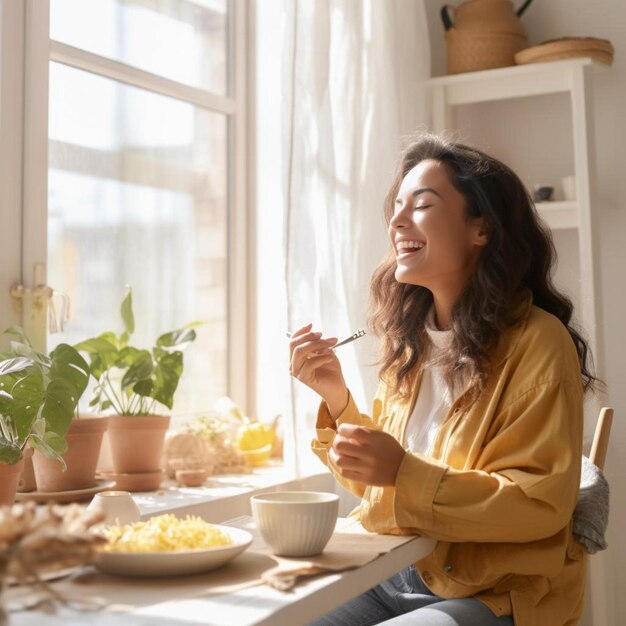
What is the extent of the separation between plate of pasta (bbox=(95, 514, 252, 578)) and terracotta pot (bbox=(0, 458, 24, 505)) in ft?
1.29

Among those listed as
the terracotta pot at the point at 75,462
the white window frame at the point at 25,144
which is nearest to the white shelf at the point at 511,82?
the white window frame at the point at 25,144

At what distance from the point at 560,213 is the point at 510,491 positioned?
1368mm

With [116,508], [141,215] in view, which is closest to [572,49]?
[141,215]

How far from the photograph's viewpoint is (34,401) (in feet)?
4.54

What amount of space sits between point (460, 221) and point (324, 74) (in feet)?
2.54

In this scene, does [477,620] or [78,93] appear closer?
[477,620]

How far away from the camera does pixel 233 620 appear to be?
82 centimetres

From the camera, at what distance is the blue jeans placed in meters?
1.24

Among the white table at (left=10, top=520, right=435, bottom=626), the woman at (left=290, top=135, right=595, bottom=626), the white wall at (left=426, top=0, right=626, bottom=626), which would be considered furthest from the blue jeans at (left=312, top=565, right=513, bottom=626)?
the white wall at (left=426, top=0, right=626, bottom=626)

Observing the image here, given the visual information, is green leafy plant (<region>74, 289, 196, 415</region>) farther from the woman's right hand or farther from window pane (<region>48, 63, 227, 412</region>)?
the woman's right hand

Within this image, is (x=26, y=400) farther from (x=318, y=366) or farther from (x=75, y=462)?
(x=318, y=366)

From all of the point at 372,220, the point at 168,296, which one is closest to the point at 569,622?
the point at 372,220

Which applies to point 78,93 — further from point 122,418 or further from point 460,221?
point 460,221

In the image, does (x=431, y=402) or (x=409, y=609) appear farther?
(x=431, y=402)
